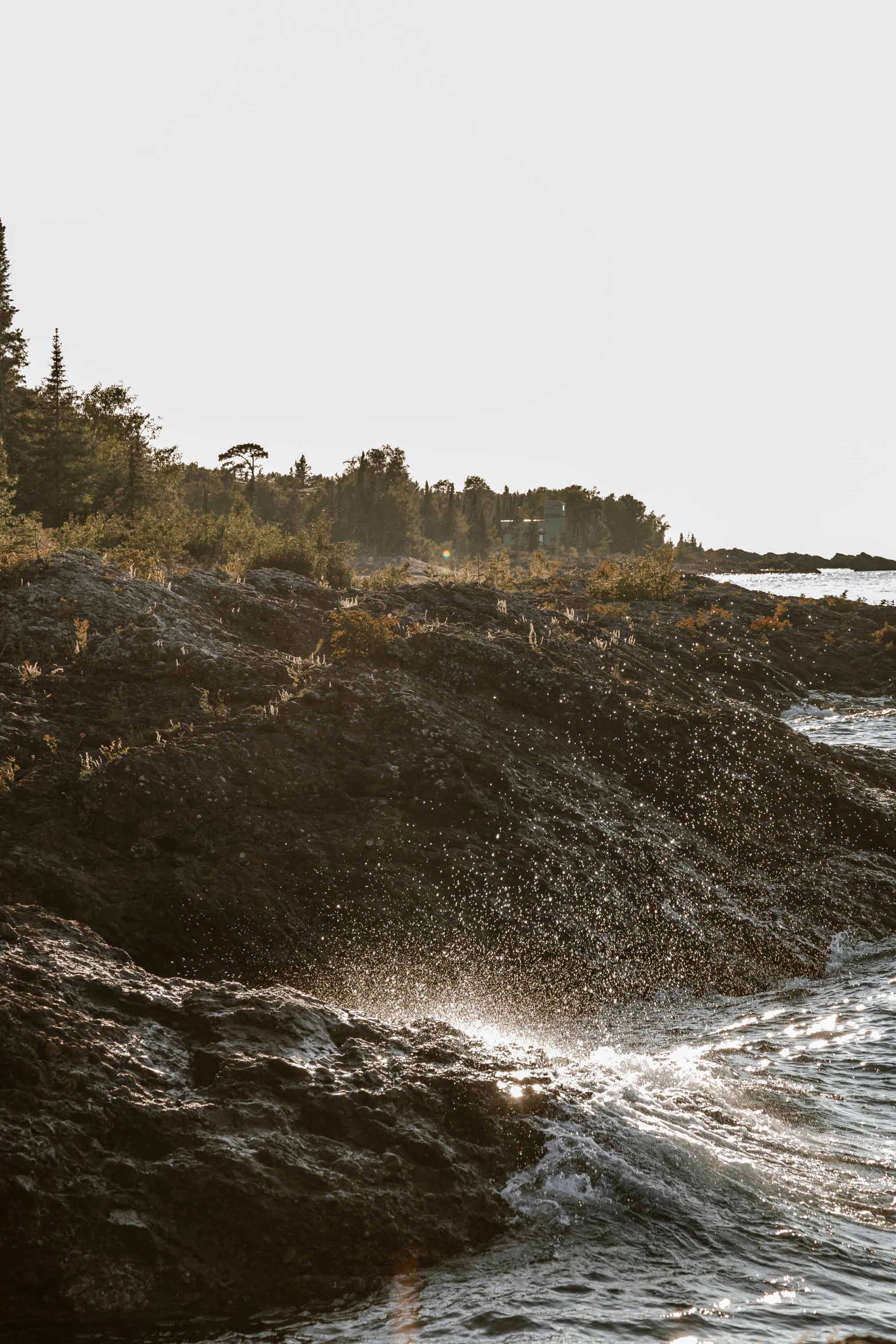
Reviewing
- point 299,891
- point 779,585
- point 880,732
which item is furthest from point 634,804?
point 779,585

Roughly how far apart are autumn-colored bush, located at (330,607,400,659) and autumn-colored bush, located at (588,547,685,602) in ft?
63.0

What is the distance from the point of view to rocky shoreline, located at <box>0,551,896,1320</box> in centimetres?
516

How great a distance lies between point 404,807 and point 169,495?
4144 cm

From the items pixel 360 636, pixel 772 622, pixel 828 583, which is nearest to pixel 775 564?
pixel 828 583

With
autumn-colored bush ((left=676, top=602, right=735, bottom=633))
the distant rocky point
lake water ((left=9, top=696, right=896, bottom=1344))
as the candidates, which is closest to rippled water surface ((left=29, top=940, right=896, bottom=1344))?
lake water ((left=9, top=696, right=896, bottom=1344))

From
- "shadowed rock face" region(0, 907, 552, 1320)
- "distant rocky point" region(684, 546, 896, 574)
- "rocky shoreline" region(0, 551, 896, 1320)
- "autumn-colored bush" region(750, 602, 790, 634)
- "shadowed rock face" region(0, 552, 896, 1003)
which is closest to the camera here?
"shadowed rock face" region(0, 907, 552, 1320)

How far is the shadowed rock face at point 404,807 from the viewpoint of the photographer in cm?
982

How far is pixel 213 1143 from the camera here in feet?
17.5

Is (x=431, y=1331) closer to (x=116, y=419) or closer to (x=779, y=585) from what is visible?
(x=116, y=419)

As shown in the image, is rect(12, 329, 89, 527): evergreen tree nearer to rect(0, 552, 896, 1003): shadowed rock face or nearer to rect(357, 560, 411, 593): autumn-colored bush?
rect(357, 560, 411, 593): autumn-colored bush

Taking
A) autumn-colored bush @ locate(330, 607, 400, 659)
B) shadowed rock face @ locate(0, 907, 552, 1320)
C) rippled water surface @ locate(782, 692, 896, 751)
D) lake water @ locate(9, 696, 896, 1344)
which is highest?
autumn-colored bush @ locate(330, 607, 400, 659)

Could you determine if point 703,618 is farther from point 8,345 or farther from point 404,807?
point 8,345

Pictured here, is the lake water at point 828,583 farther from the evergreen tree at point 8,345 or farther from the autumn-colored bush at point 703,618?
the evergreen tree at point 8,345

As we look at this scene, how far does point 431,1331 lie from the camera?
4602 mm
